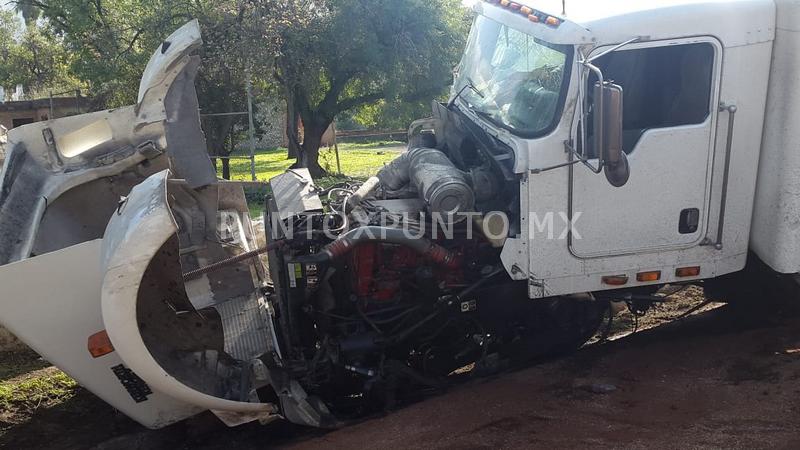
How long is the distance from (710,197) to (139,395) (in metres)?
3.86

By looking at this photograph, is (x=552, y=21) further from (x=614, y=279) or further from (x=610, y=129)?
(x=614, y=279)

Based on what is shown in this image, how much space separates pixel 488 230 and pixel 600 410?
4.33ft

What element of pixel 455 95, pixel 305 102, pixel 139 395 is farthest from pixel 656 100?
pixel 305 102

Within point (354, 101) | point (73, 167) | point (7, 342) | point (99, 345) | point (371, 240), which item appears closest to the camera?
point (99, 345)

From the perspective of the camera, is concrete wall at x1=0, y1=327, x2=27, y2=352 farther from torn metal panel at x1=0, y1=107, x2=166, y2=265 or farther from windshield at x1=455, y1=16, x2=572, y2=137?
windshield at x1=455, y1=16, x2=572, y2=137

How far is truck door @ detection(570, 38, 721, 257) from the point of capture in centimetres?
441

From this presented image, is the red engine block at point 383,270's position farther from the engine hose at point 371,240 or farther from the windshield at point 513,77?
the windshield at point 513,77

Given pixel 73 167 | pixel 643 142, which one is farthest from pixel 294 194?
pixel 643 142

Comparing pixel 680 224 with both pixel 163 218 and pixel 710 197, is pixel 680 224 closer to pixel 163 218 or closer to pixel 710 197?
pixel 710 197

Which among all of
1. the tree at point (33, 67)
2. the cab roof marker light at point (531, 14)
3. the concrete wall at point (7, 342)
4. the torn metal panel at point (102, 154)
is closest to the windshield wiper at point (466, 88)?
the cab roof marker light at point (531, 14)

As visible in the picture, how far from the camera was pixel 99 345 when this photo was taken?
164 inches

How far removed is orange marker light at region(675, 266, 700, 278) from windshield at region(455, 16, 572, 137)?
132cm

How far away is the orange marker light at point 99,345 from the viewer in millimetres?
4152

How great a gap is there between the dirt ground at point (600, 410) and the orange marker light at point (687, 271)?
27.1 inches
